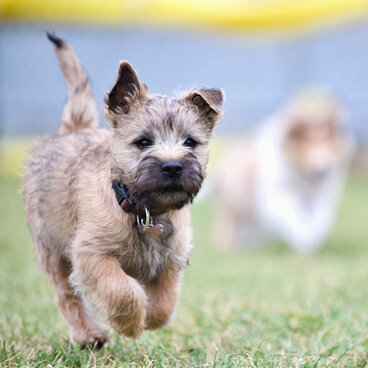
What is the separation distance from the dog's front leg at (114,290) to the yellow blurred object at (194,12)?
11519mm

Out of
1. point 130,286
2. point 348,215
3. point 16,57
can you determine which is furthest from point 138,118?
point 16,57

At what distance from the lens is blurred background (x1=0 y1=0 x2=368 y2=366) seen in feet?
13.7

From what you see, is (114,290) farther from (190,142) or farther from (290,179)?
(290,179)

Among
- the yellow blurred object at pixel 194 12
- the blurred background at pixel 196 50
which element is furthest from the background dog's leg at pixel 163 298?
the yellow blurred object at pixel 194 12

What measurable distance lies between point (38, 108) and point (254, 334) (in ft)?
47.5

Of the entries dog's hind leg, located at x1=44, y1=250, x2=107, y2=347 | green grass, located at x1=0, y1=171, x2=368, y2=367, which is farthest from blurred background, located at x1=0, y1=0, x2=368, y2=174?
dog's hind leg, located at x1=44, y1=250, x2=107, y2=347

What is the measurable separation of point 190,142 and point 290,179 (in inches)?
260

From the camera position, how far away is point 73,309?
3943mm

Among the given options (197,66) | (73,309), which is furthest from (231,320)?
(197,66)

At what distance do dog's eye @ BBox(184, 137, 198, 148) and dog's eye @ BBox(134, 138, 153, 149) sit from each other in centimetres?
21

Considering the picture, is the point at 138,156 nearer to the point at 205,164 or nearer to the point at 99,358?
the point at 205,164

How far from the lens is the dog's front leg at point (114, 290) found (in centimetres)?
331

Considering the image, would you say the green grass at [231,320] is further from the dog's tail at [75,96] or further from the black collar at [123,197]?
the dog's tail at [75,96]

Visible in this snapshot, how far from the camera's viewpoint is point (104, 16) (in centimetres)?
1521
